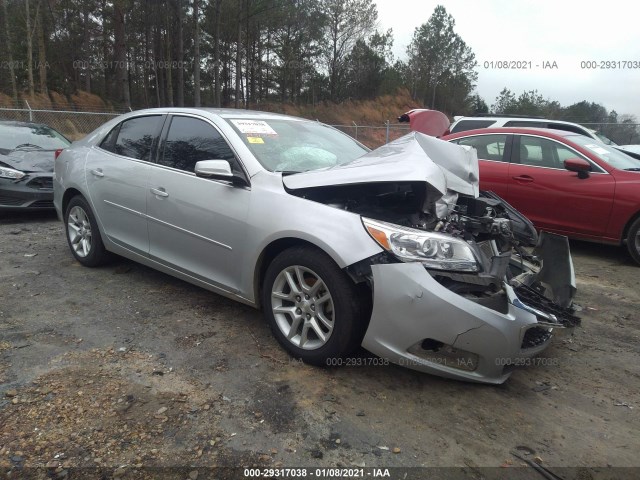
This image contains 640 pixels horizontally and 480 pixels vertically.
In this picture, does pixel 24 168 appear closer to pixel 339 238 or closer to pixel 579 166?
pixel 339 238

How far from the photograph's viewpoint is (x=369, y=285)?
2668 mm

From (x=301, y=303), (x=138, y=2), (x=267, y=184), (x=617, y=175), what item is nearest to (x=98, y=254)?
(x=267, y=184)

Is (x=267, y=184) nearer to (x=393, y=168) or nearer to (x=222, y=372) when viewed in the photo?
(x=393, y=168)

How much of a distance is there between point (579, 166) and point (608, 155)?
658mm

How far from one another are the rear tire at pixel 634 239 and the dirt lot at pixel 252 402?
6.22ft

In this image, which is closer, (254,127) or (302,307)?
(302,307)

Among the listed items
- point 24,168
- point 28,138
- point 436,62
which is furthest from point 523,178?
point 436,62

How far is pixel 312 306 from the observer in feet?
9.52

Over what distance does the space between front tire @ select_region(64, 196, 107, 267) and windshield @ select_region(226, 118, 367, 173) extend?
1.93 meters

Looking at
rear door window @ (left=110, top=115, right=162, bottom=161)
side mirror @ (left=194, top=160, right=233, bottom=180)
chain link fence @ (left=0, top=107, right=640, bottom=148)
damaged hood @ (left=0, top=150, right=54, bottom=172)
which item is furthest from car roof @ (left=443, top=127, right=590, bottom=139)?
chain link fence @ (left=0, top=107, right=640, bottom=148)

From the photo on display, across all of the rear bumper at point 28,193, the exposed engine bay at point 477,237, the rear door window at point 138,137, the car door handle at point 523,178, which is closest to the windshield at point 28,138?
the rear bumper at point 28,193

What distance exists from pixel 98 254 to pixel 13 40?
99.2 feet

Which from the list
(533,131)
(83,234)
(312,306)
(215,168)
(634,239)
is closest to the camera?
(312,306)

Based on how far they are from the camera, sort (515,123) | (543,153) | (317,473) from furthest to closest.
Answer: (515,123) → (543,153) → (317,473)
